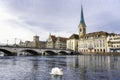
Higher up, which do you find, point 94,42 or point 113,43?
point 94,42

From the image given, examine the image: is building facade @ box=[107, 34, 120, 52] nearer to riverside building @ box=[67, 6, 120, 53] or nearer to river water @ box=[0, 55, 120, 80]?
riverside building @ box=[67, 6, 120, 53]

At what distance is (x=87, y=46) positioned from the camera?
7126 inches

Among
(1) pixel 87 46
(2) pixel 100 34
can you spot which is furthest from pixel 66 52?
(2) pixel 100 34

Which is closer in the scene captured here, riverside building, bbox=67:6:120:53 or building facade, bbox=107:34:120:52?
building facade, bbox=107:34:120:52

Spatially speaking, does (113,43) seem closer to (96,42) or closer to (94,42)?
(96,42)

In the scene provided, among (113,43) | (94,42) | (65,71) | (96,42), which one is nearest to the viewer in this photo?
(65,71)

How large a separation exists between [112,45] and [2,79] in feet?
433

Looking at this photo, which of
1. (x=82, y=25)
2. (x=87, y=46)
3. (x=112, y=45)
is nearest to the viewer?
(x=112, y=45)

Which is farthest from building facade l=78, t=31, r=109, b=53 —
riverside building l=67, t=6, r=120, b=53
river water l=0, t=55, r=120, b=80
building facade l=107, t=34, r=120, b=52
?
river water l=0, t=55, r=120, b=80

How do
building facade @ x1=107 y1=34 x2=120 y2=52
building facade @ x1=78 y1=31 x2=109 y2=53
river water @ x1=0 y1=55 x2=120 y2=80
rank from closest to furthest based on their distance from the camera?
river water @ x1=0 y1=55 x2=120 y2=80 → building facade @ x1=107 y1=34 x2=120 y2=52 → building facade @ x1=78 y1=31 x2=109 y2=53

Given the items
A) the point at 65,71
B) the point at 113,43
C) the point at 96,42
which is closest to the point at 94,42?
the point at 96,42

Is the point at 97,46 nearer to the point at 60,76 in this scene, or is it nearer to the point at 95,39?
the point at 95,39

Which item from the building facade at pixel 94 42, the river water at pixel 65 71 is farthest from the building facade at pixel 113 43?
the river water at pixel 65 71

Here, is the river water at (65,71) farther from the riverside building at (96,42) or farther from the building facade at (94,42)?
the building facade at (94,42)
